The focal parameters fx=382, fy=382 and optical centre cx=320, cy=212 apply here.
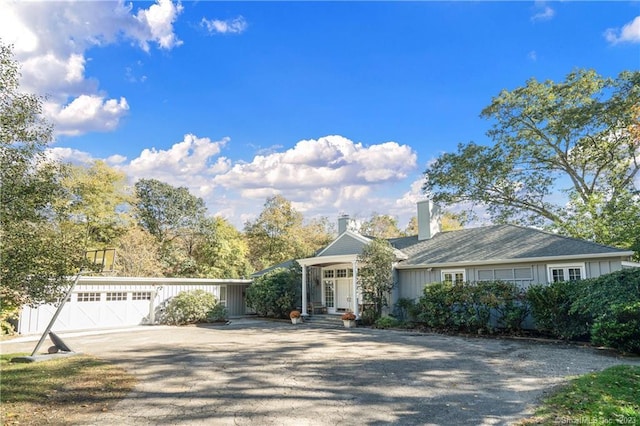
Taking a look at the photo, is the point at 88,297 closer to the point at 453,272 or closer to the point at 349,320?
the point at 349,320

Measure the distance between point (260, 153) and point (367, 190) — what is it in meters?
8.21

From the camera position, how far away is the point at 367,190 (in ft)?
86.5

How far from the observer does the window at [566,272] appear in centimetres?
1252

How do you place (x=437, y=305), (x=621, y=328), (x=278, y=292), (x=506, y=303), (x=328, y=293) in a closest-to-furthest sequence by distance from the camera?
(x=621, y=328) < (x=506, y=303) < (x=437, y=305) < (x=278, y=292) < (x=328, y=293)

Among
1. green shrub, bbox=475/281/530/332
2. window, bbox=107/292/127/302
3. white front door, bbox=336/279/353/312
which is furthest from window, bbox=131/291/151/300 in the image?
green shrub, bbox=475/281/530/332

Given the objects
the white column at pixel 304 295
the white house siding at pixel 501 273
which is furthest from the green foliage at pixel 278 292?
the white house siding at pixel 501 273

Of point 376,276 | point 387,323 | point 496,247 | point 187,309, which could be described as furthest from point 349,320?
point 187,309

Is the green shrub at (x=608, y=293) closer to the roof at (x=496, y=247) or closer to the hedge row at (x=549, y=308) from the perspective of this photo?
the hedge row at (x=549, y=308)

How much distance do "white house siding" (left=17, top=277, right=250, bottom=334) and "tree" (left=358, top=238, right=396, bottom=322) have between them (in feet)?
30.7

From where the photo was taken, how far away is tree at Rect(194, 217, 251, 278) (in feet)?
98.3

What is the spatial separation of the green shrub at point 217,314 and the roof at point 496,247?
30.7ft

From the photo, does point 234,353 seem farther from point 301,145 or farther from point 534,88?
point 534,88

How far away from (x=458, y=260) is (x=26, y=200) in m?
13.9

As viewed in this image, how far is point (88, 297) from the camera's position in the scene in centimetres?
1691
